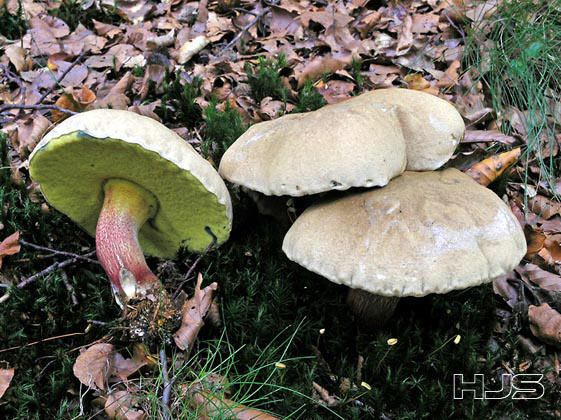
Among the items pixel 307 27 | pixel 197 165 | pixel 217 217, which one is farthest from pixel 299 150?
pixel 307 27

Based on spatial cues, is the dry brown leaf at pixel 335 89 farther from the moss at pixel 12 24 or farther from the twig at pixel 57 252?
the moss at pixel 12 24

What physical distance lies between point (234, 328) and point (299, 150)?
0.93 m

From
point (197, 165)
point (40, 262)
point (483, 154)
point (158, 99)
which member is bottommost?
point (40, 262)

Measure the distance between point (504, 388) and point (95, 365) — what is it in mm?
1808

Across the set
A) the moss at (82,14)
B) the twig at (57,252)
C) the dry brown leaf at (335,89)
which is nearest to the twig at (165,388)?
the twig at (57,252)

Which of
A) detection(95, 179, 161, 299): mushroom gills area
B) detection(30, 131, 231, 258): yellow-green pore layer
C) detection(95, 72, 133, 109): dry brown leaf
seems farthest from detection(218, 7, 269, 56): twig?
detection(95, 179, 161, 299): mushroom gills area

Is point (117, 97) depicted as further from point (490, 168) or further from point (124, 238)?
point (490, 168)

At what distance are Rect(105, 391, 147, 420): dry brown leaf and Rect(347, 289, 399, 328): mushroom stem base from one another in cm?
108

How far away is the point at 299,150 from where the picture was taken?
201cm

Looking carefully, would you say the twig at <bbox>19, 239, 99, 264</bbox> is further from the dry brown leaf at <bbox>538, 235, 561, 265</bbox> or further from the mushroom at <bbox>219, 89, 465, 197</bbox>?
the dry brown leaf at <bbox>538, 235, 561, 265</bbox>

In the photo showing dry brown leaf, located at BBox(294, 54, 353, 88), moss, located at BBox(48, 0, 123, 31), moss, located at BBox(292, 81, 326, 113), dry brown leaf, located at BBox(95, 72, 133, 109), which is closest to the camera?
moss, located at BBox(292, 81, 326, 113)

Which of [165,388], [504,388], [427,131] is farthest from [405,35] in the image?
[165,388]

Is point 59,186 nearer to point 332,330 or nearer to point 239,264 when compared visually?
point 239,264

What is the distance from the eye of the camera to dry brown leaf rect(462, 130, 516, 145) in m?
3.10
